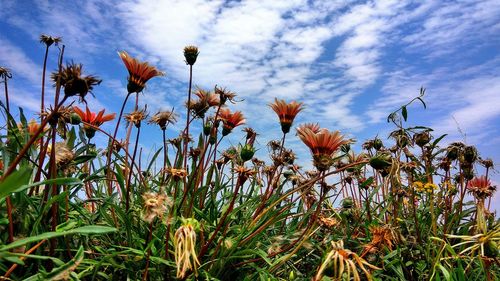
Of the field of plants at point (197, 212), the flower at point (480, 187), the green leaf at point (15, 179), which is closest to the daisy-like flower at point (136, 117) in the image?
the field of plants at point (197, 212)

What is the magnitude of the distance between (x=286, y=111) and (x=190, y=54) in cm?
62

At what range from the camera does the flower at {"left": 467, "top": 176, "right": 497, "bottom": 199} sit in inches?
142

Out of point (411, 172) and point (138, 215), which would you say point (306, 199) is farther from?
point (138, 215)

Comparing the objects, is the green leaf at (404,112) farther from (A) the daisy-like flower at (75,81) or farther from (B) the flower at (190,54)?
(A) the daisy-like flower at (75,81)

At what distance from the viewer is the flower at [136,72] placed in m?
2.25

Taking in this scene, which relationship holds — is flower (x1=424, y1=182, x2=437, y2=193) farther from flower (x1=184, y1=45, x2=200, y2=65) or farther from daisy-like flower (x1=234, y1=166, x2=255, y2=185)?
flower (x1=184, y1=45, x2=200, y2=65)

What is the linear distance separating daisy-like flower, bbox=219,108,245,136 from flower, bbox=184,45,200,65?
1.39 feet

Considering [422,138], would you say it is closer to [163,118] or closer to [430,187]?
[430,187]

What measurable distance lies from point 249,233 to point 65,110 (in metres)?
1.19

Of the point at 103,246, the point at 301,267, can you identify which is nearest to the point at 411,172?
the point at 301,267

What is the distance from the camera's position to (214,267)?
220cm

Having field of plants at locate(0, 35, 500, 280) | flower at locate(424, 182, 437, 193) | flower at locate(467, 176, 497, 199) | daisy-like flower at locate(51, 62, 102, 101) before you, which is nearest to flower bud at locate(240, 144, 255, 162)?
field of plants at locate(0, 35, 500, 280)

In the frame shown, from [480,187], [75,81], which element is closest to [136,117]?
[75,81]

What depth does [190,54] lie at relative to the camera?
2.52m
